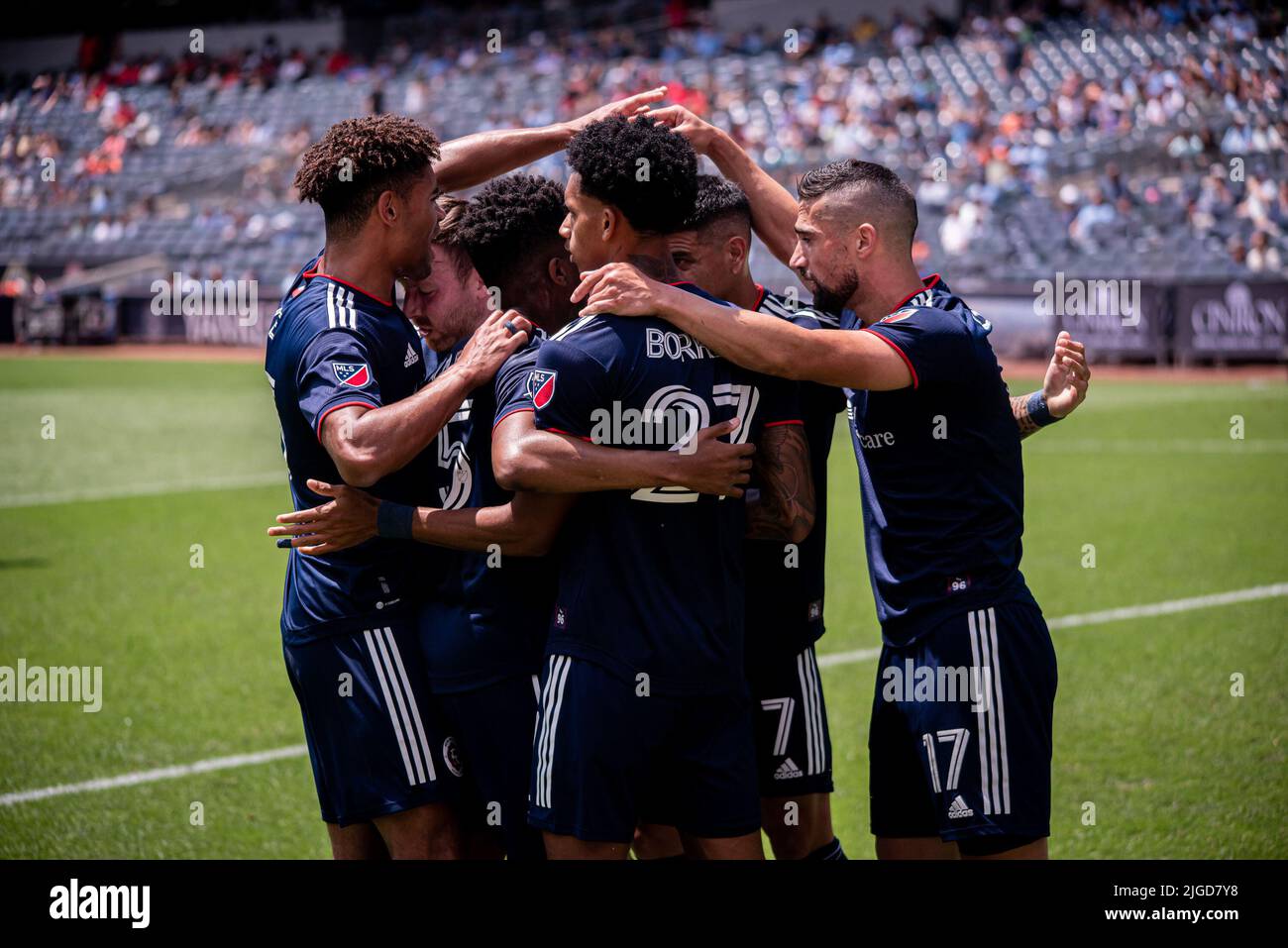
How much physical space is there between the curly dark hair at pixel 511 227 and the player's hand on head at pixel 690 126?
2.20ft

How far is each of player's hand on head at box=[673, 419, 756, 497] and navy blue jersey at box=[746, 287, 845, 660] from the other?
86 cm

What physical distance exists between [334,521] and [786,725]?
1682 millimetres

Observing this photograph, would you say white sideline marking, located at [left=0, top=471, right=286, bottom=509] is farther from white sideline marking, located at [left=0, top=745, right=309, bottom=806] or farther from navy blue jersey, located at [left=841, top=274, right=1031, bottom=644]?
navy blue jersey, located at [left=841, top=274, right=1031, bottom=644]

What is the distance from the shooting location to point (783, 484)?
3916 millimetres

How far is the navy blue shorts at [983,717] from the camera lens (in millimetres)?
3924

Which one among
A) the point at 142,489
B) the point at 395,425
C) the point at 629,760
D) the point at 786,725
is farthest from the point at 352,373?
the point at 142,489

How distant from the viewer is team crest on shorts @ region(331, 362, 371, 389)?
378 centimetres

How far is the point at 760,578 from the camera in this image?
4492 mm

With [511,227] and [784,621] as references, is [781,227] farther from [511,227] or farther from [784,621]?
[784,621]

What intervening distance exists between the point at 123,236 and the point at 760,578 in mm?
42343
